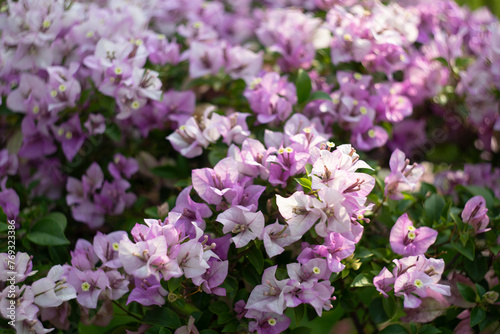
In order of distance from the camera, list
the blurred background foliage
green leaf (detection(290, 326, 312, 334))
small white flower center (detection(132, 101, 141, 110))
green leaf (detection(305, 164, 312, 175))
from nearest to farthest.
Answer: green leaf (detection(305, 164, 312, 175)) → green leaf (detection(290, 326, 312, 334)) → small white flower center (detection(132, 101, 141, 110)) → the blurred background foliage

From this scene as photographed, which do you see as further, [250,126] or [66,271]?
[250,126]

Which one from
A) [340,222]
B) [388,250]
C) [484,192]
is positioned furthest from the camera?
[484,192]

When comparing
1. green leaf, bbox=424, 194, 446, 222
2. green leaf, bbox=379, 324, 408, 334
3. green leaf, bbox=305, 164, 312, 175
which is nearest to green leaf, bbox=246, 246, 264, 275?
green leaf, bbox=305, 164, 312, 175

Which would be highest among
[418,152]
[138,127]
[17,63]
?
[17,63]

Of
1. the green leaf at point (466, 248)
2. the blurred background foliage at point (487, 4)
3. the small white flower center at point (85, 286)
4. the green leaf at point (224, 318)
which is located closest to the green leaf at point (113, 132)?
the small white flower center at point (85, 286)

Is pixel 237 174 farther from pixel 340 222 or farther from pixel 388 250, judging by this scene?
pixel 388 250

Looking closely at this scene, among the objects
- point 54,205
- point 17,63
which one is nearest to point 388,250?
point 54,205

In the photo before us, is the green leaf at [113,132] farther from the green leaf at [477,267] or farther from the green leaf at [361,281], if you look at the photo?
the green leaf at [477,267]

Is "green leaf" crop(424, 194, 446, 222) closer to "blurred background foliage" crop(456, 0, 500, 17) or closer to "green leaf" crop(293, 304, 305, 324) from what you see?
"green leaf" crop(293, 304, 305, 324)
